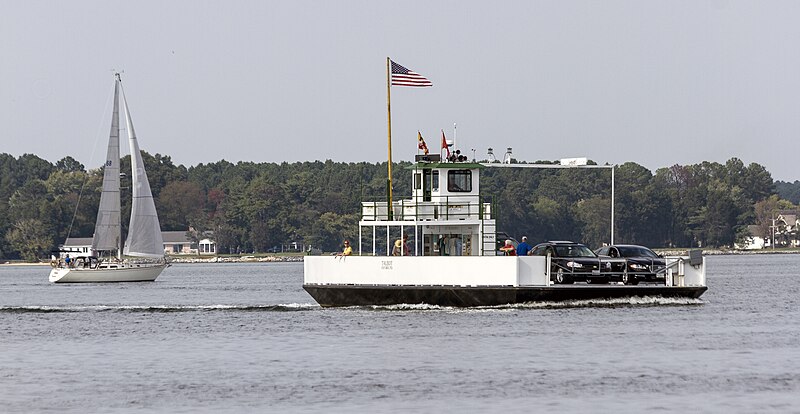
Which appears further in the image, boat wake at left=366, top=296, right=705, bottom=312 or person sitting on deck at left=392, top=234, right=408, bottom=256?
person sitting on deck at left=392, top=234, right=408, bottom=256

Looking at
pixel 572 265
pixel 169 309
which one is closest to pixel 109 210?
pixel 169 309

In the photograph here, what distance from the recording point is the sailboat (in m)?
93.1

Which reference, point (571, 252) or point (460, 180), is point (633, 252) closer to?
point (571, 252)

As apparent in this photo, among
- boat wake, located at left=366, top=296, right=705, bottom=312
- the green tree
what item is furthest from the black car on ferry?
the green tree

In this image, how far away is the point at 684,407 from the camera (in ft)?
83.0

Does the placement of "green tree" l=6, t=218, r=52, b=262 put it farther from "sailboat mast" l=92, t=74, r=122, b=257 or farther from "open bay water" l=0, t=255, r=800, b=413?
"open bay water" l=0, t=255, r=800, b=413

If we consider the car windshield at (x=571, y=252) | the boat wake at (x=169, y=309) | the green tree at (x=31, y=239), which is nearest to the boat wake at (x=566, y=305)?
the car windshield at (x=571, y=252)

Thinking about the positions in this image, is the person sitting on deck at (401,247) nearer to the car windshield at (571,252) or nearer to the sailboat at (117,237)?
the car windshield at (571,252)

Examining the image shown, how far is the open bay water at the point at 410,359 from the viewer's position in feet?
87.9

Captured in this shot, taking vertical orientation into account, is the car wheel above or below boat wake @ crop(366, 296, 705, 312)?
above

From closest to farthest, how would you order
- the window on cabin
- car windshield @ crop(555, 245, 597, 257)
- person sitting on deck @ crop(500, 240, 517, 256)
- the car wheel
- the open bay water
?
the open bay water → the car wheel → person sitting on deck @ crop(500, 240, 517, 256) → car windshield @ crop(555, 245, 597, 257) → the window on cabin

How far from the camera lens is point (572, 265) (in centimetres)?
4312

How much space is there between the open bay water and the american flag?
778 centimetres

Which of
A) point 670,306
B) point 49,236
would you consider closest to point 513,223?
point 49,236
